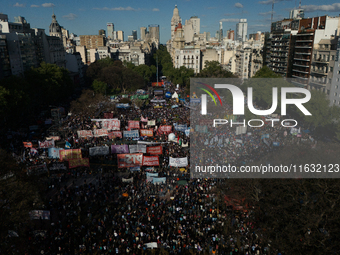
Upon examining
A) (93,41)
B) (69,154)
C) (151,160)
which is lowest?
(151,160)

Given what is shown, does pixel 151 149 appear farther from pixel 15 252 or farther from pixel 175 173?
pixel 15 252

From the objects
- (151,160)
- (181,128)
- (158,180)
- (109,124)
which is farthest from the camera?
(109,124)

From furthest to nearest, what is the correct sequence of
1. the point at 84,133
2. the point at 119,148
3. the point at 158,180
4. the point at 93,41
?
the point at 93,41 → the point at 84,133 → the point at 119,148 → the point at 158,180

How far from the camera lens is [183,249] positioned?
16516 mm

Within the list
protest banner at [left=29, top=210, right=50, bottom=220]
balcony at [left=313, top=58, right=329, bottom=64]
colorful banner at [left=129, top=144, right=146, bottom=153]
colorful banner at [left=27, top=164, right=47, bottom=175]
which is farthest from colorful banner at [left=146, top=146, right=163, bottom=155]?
balcony at [left=313, top=58, right=329, bottom=64]

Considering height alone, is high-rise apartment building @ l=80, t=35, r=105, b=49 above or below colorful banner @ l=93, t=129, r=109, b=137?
above

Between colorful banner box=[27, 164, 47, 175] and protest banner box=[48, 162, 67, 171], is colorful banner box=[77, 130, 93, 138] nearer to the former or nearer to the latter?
protest banner box=[48, 162, 67, 171]

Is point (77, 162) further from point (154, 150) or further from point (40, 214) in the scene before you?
point (40, 214)

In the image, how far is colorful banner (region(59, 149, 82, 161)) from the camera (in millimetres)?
25297

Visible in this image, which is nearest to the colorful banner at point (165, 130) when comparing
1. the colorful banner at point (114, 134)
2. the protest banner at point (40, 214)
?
the colorful banner at point (114, 134)

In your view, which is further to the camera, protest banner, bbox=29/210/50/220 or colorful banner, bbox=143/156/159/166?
colorful banner, bbox=143/156/159/166

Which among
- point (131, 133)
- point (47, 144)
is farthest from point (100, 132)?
point (47, 144)

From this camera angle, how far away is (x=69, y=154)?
84.0 feet

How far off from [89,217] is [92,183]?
5.54 metres
